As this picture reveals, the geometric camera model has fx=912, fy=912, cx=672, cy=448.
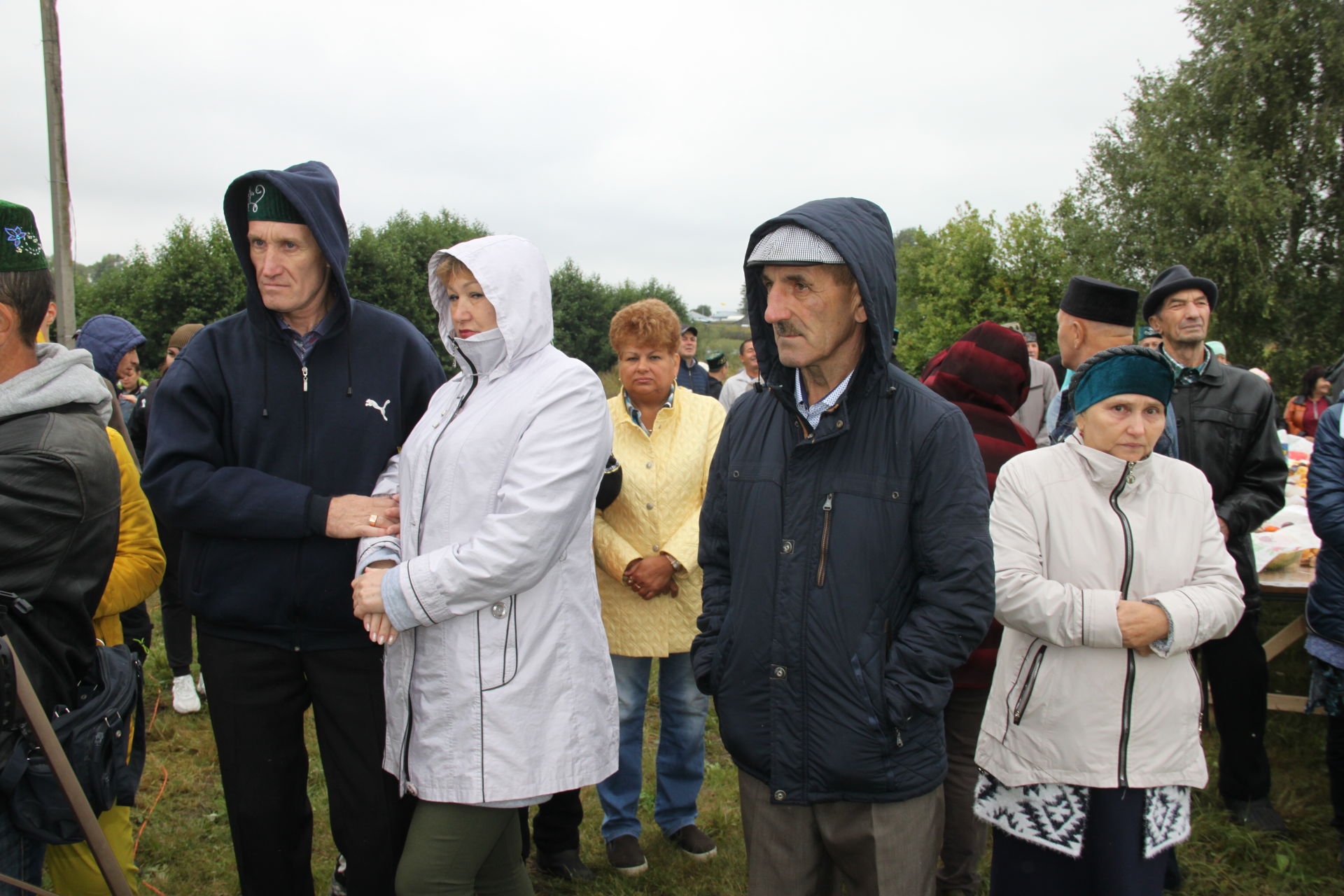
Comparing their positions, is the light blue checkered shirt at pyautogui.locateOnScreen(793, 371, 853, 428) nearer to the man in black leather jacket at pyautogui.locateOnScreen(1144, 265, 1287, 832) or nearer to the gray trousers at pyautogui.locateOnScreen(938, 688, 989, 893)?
the gray trousers at pyautogui.locateOnScreen(938, 688, 989, 893)

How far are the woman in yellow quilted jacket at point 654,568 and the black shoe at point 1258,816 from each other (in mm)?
2280

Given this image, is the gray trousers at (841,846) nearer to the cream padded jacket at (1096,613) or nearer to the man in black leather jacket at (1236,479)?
the cream padded jacket at (1096,613)

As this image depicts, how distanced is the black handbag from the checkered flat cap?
5.70 feet

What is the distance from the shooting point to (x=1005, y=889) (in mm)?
2529

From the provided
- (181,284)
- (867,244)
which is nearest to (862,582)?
(867,244)

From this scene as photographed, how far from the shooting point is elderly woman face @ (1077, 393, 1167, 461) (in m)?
2.45

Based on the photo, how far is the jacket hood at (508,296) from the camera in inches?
92.0

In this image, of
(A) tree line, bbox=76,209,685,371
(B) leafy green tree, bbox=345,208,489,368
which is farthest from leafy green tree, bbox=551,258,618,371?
(B) leafy green tree, bbox=345,208,489,368

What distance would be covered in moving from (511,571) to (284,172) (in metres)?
1.29

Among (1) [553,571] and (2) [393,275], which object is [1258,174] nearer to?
(2) [393,275]

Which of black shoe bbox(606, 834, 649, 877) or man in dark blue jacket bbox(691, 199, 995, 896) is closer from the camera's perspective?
man in dark blue jacket bbox(691, 199, 995, 896)

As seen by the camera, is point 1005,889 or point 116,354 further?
point 116,354

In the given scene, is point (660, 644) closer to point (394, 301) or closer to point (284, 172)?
point (284, 172)

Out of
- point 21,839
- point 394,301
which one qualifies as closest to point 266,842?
point 21,839
